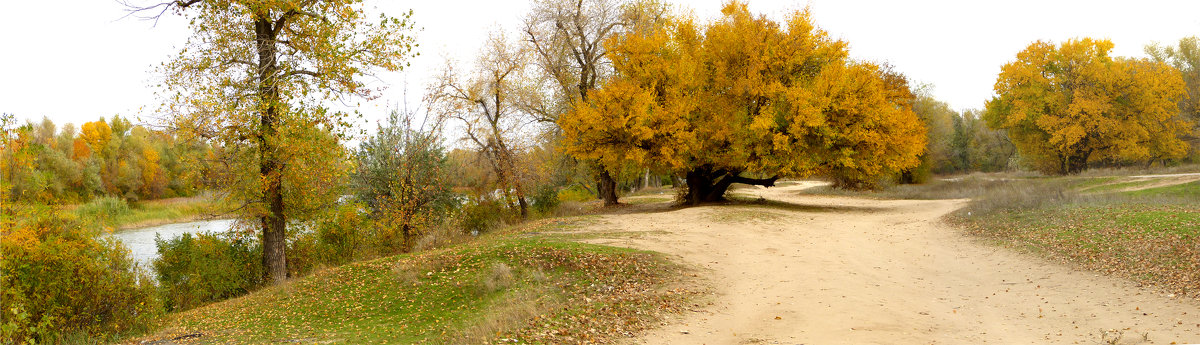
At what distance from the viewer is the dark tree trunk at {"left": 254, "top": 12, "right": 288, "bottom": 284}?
14.2 metres

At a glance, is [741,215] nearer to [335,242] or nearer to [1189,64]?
[335,242]

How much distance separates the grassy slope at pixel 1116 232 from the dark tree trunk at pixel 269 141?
1593cm

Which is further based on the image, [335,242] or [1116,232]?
[335,242]

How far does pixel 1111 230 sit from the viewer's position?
563 inches

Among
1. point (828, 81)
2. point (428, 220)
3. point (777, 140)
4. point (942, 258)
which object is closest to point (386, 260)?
point (428, 220)

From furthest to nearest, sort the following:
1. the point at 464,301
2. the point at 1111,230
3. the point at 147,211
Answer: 1. the point at 147,211
2. the point at 1111,230
3. the point at 464,301

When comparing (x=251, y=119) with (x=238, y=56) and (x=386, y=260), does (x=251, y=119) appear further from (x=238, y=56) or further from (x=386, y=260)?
(x=386, y=260)

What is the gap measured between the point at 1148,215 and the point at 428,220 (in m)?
19.8

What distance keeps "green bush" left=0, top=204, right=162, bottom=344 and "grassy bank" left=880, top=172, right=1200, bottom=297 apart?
667 inches

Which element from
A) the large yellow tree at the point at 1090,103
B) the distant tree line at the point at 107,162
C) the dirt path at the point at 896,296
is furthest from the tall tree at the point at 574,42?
the large yellow tree at the point at 1090,103

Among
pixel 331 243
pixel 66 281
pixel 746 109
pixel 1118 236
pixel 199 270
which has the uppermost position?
pixel 746 109

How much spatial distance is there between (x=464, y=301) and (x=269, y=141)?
5930mm

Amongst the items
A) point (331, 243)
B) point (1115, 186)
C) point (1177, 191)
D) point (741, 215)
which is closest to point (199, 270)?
point (331, 243)

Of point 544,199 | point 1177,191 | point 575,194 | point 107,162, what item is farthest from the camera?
point 107,162
